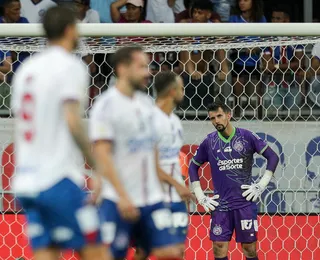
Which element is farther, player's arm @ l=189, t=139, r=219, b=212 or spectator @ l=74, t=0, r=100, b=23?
spectator @ l=74, t=0, r=100, b=23

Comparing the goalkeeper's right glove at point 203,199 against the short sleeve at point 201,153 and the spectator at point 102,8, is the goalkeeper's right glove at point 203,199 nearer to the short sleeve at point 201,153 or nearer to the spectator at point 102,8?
the short sleeve at point 201,153

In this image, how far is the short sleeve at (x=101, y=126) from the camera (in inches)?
223

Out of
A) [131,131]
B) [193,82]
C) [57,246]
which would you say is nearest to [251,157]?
[193,82]

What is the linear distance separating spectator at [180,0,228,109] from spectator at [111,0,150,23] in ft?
4.18

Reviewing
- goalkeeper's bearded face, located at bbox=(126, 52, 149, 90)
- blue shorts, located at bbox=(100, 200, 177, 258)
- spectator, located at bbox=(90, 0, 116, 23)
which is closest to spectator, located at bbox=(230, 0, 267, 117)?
spectator, located at bbox=(90, 0, 116, 23)

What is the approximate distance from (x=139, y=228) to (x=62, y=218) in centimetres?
122

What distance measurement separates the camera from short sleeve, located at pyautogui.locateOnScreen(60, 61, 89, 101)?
4.90m

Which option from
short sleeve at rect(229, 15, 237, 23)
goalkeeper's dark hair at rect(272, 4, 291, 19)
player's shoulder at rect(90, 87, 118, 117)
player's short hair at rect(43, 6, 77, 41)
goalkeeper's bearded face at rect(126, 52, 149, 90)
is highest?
player's short hair at rect(43, 6, 77, 41)

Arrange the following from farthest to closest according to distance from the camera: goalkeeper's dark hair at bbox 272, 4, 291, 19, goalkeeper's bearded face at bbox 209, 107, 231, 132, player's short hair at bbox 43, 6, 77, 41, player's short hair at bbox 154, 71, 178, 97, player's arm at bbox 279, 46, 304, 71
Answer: goalkeeper's dark hair at bbox 272, 4, 291, 19 < player's arm at bbox 279, 46, 304, 71 < goalkeeper's bearded face at bbox 209, 107, 231, 132 < player's short hair at bbox 154, 71, 178, 97 < player's short hair at bbox 43, 6, 77, 41

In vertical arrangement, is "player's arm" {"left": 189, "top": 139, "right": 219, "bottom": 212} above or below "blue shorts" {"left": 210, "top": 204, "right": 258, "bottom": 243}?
above

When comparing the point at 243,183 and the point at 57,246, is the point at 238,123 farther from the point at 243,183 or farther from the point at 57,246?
the point at 57,246

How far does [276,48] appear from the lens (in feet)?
33.8

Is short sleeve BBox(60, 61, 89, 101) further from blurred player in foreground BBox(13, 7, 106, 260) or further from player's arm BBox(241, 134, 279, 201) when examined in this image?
player's arm BBox(241, 134, 279, 201)

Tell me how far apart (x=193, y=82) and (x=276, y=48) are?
97 centimetres
